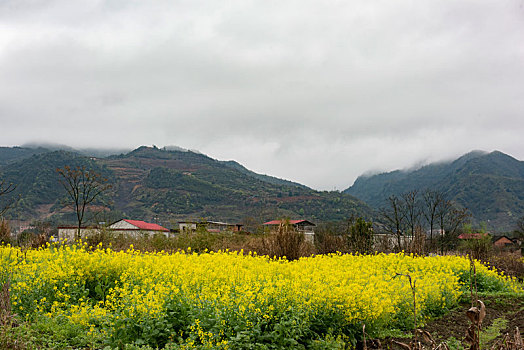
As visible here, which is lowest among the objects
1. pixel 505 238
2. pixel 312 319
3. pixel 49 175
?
pixel 505 238

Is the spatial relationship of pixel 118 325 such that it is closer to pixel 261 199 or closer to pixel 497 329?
pixel 497 329

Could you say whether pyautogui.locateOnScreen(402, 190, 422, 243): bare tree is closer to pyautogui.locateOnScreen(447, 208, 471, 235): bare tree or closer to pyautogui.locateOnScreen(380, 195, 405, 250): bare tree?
pyautogui.locateOnScreen(380, 195, 405, 250): bare tree

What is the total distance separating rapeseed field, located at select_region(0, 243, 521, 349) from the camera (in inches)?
208

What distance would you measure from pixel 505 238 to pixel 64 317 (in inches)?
2323

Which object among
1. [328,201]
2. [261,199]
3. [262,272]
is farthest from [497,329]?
[261,199]

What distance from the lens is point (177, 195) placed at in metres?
94.9

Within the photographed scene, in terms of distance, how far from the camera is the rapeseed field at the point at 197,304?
5.28m

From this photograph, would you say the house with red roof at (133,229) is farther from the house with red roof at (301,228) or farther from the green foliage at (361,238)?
the green foliage at (361,238)

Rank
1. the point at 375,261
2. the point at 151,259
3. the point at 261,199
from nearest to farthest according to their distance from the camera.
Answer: the point at 151,259 < the point at 375,261 < the point at 261,199

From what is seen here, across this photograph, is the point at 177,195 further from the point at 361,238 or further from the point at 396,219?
the point at 361,238

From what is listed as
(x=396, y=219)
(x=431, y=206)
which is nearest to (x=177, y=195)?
(x=431, y=206)

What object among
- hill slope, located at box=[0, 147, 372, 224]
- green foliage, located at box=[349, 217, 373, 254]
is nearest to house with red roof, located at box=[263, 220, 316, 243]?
green foliage, located at box=[349, 217, 373, 254]

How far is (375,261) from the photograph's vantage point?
10.4 meters

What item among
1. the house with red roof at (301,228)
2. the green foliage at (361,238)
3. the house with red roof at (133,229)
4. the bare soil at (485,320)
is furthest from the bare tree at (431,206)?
the house with red roof at (133,229)
